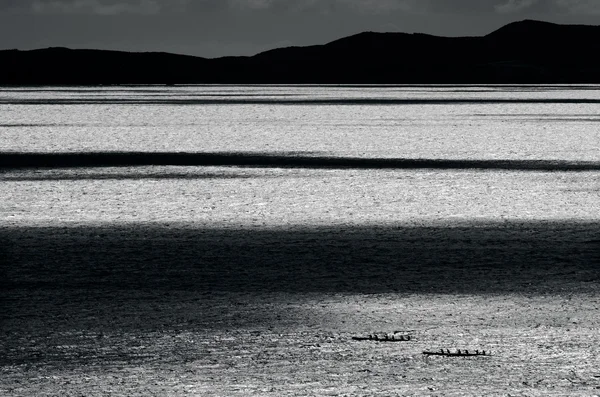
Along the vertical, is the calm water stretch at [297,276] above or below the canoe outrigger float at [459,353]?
below

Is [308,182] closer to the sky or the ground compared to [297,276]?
closer to the ground

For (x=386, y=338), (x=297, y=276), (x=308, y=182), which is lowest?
(x=308, y=182)

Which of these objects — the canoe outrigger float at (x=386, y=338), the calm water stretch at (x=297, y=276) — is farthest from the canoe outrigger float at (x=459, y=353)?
the canoe outrigger float at (x=386, y=338)

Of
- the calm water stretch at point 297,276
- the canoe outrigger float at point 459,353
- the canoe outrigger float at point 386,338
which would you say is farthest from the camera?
the canoe outrigger float at point 386,338

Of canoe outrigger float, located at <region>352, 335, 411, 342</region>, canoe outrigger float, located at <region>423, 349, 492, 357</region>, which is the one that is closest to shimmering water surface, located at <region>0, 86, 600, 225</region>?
canoe outrigger float, located at <region>352, 335, 411, 342</region>

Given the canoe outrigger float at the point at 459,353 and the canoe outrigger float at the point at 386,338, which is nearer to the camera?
the canoe outrigger float at the point at 459,353

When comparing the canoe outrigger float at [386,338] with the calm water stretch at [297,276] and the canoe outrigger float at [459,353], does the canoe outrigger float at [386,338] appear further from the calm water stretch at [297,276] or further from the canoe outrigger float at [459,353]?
the canoe outrigger float at [459,353]

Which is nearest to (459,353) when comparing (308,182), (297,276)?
(297,276)

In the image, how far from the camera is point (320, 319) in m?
6.22

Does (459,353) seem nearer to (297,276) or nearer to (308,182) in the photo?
(297,276)

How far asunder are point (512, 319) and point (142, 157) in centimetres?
1174

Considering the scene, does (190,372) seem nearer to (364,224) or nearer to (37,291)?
(37,291)

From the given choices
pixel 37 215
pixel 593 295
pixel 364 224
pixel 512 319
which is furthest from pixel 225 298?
pixel 37 215

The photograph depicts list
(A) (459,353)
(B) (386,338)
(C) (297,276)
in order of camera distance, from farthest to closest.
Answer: (C) (297,276), (B) (386,338), (A) (459,353)
